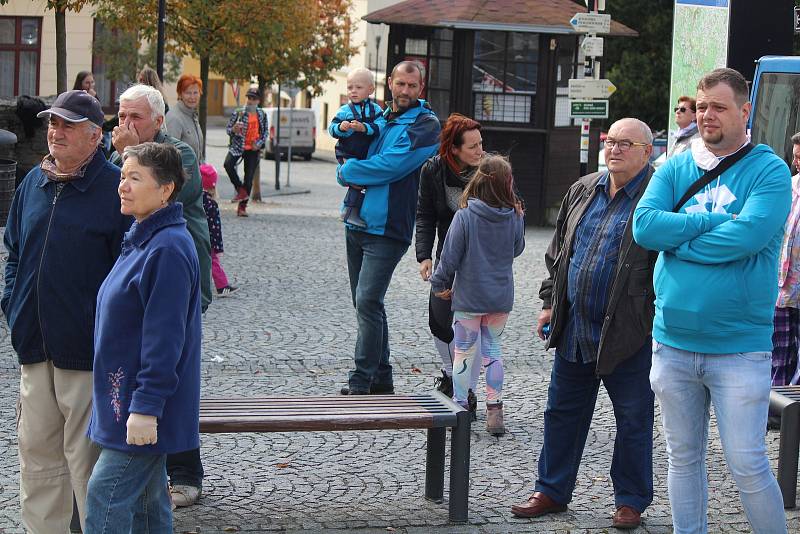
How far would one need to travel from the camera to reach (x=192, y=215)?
601cm

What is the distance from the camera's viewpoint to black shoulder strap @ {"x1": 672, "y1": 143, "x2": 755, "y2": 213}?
4910 millimetres

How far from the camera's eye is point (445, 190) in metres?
7.80

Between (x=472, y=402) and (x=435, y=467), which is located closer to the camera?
(x=435, y=467)

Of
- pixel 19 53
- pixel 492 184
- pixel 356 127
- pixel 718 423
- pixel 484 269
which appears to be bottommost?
pixel 718 423

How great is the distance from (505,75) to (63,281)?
53.7 feet

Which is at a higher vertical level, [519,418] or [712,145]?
[712,145]

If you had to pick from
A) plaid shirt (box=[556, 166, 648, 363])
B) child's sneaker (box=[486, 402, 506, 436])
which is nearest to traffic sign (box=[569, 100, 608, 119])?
child's sneaker (box=[486, 402, 506, 436])

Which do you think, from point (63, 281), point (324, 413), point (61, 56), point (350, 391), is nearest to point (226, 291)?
point (350, 391)

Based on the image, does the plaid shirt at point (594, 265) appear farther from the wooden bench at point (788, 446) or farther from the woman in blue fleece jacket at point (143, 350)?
the woman in blue fleece jacket at point (143, 350)

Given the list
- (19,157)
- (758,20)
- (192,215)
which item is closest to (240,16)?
(19,157)

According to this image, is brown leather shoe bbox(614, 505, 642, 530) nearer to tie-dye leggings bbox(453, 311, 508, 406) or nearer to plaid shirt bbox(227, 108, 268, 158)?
tie-dye leggings bbox(453, 311, 508, 406)

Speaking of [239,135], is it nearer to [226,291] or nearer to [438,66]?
[438,66]

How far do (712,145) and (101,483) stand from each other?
2472 mm

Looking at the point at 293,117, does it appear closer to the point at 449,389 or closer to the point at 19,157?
the point at 19,157
